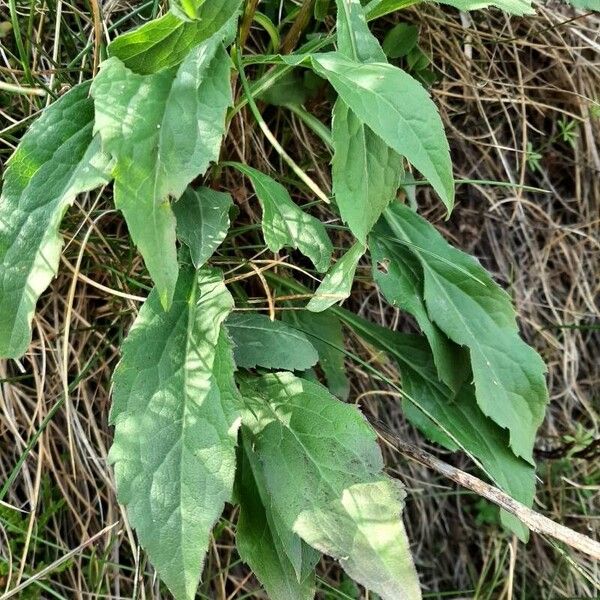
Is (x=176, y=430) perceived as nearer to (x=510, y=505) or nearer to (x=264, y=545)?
(x=264, y=545)

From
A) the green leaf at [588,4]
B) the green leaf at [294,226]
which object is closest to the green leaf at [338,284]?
the green leaf at [294,226]

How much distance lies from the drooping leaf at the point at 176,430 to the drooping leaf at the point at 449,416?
1.01ft

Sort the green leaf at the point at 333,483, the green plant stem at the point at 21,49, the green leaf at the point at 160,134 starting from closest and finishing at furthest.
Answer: the green leaf at the point at 160,134
the green leaf at the point at 333,483
the green plant stem at the point at 21,49

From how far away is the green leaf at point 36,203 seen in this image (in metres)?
0.77

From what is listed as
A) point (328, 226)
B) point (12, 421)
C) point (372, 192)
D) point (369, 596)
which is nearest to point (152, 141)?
point (372, 192)

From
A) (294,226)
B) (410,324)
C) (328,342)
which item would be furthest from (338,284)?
(410,324)

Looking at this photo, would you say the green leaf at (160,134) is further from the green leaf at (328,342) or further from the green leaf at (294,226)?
the green leaf at (328,342)

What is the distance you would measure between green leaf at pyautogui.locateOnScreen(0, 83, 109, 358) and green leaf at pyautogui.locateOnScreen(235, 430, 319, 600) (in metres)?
0.33

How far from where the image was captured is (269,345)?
928 mm

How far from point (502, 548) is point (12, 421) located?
93 cm

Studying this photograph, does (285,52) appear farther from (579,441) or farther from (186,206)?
(579,441)

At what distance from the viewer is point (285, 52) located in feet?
3.29

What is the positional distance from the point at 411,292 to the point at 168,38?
1.68ft

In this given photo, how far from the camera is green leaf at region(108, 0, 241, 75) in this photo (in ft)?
2.45
